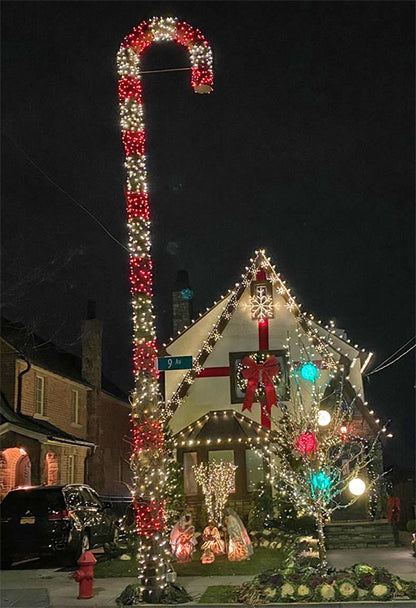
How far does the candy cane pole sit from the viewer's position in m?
10.1

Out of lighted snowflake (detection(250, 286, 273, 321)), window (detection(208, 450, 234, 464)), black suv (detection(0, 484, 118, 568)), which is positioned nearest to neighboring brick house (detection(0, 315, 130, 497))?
black suv (detection(0, 484, 118, 568))

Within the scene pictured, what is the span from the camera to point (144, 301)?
1083 centimetres

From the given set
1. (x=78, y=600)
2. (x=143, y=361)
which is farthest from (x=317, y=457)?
(x=78, y=600)

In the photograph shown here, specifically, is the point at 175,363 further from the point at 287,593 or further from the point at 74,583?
the point at 287,593

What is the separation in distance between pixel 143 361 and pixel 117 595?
373cm

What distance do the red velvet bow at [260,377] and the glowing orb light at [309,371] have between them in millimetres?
5507

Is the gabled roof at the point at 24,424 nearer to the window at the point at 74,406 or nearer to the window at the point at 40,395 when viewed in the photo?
the window at the point at 40,395

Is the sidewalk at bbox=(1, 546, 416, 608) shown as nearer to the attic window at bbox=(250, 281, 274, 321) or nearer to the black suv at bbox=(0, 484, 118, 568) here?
the black suv at bbox=(0, 484, 118, 568)

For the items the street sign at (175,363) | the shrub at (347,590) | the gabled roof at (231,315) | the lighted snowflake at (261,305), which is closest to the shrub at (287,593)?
the shrub at (347,590)

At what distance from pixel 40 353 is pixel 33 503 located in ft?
38.9

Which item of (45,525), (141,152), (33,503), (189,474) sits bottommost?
(45,525)

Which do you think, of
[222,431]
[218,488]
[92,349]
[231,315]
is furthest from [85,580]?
[92,349]

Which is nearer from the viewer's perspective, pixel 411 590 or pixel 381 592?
pixel 381 592

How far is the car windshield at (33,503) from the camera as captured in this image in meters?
14.5
